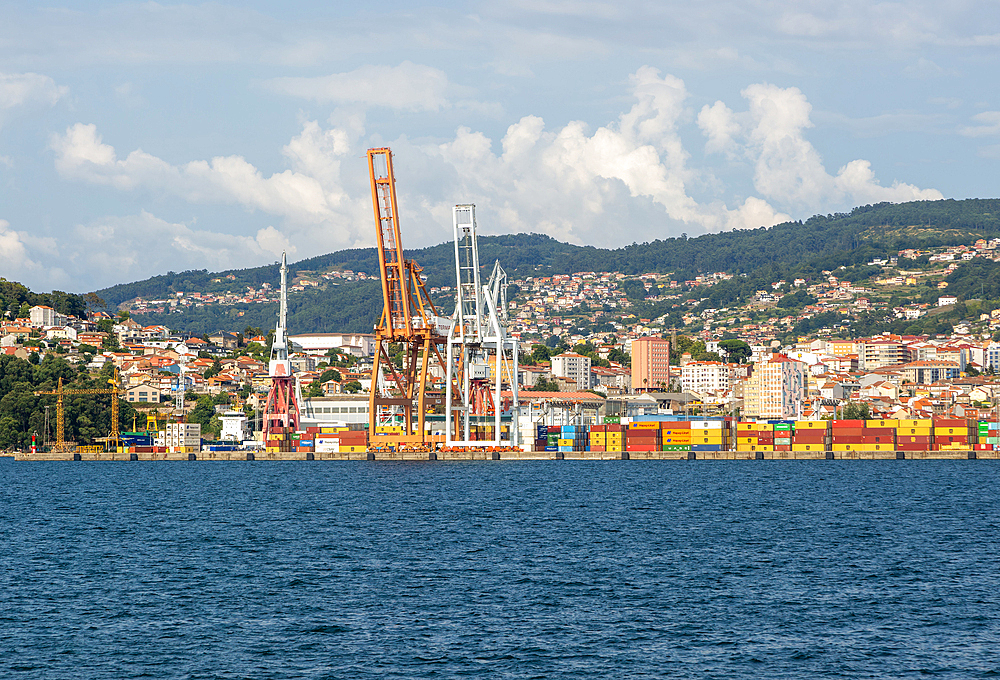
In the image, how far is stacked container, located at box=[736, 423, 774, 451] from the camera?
325ft

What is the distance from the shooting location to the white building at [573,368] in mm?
187125

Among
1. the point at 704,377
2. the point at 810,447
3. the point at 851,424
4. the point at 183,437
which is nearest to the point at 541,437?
the point at 810,447

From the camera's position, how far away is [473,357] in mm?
94375

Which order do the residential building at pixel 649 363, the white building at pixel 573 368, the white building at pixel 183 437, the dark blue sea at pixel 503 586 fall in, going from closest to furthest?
the dark blue sea at pixel 503 586 → the white building at pixel 183 437 → the white building at pixel 573 368 → the residential building at pixel 649 363

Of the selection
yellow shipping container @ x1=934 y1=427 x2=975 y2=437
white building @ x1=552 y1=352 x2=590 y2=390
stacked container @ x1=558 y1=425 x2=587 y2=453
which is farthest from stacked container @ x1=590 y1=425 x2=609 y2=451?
white building @ x1=552 y1=352 x2=590 y2=390

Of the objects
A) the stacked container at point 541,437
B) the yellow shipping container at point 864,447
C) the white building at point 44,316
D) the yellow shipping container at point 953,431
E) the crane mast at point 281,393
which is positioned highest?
the white building at point 44,316

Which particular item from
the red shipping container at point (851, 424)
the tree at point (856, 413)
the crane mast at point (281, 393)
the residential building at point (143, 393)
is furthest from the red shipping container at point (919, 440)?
the residential building at point (143, 393)

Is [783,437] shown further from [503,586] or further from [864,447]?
[503,586]

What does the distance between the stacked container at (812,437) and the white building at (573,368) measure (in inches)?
3434

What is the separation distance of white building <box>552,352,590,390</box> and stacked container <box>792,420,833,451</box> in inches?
3434

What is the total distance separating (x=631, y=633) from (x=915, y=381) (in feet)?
554

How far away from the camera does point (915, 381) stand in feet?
591

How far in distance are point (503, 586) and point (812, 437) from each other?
74.9 meters

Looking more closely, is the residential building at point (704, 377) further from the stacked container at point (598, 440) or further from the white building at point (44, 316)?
the white building at point (44, 316)
